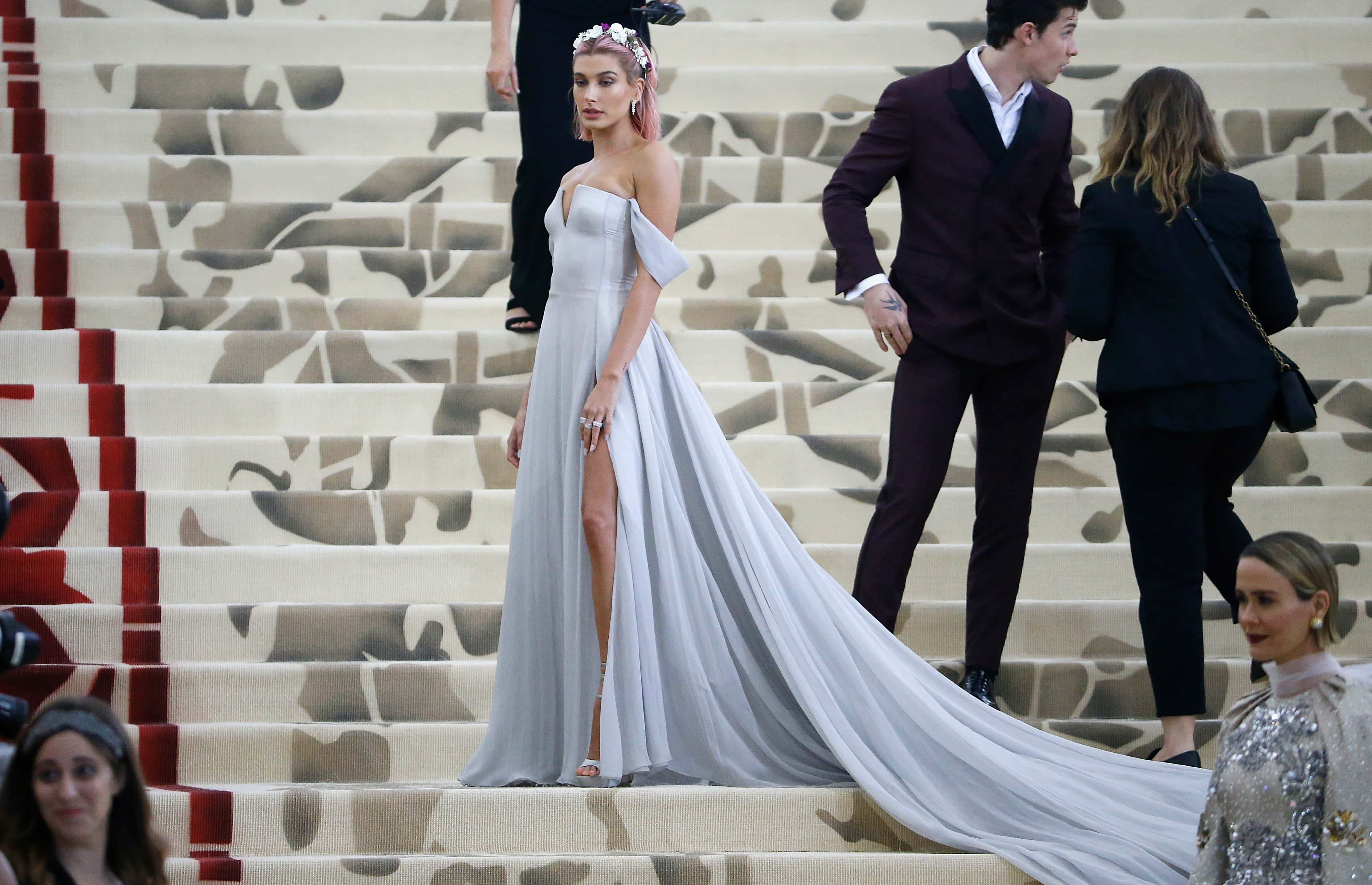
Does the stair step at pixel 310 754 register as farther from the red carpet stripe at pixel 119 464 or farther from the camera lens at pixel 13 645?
the camera lens at pixel 13 645

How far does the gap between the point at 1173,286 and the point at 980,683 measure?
0.99 m

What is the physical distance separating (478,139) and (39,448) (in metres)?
2.11

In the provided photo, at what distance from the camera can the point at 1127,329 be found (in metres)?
3.43

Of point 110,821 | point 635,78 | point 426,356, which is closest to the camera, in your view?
point 110,821

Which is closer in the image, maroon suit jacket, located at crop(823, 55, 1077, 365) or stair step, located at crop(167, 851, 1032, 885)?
stair step, located at crop(167, 851, 1032, 885)

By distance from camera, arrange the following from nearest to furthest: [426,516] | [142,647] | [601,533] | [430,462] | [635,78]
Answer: [601,533] < [635,78] < [142,647] < [426,516] < [430,462]

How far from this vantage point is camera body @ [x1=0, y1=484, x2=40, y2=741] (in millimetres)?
1787

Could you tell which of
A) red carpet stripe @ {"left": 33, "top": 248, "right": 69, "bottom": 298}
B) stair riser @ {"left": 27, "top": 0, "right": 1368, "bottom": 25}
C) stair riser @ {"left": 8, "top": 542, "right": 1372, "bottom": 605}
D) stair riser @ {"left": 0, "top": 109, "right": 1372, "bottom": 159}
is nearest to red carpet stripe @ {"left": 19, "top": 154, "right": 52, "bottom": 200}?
stair riser @ {"left": 0, "top": 109, "right": 1372, "bottom": 159}

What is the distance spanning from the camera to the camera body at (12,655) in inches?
70.4

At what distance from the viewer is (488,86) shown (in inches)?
234

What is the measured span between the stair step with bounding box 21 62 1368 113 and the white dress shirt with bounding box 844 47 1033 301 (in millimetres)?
2171

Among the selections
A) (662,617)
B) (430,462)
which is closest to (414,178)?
Answer: (430,462)

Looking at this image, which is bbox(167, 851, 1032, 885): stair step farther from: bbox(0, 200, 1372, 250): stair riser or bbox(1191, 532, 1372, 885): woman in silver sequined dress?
bbox(0, 200, 1372, 250): stair riser

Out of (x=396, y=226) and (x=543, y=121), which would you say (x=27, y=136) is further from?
(x=543, y=121)
